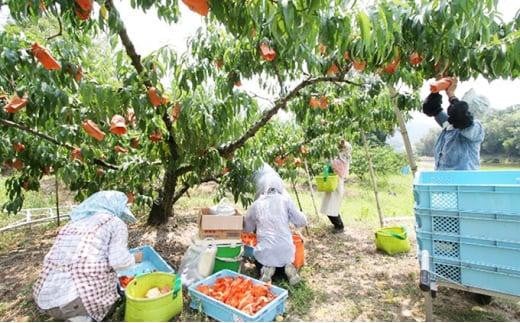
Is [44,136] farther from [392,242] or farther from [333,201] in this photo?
[392,242]

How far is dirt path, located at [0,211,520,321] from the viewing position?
2928mm

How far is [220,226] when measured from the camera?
3459 millimetres

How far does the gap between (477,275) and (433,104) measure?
1601 mm

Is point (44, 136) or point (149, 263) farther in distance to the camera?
point (44, 136)


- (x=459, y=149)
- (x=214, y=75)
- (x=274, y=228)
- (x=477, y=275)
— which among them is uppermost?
(x=214, y=75)

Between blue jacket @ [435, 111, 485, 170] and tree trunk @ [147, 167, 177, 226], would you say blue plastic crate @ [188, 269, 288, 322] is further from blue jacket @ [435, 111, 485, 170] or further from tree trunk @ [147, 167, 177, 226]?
tree trunk @ [147, 167, 177, 226]

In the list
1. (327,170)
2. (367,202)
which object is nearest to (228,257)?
(327,170)

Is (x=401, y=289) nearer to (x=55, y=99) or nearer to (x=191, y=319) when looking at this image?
(x=191, y=319)

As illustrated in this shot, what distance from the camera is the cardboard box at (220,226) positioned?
11.3 ft

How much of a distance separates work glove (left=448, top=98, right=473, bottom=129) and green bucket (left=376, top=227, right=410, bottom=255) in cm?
183

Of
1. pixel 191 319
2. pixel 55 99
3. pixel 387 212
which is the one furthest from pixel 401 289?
pixel 387 212

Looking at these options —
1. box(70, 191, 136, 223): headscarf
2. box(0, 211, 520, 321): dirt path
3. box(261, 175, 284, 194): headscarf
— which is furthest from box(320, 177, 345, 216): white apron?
box(70, 191, 136, 223): headscarf

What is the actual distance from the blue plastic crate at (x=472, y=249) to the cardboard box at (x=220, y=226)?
1627mm

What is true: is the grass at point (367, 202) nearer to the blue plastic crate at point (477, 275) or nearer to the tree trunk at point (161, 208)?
the tree trunk at point (161, 208)
